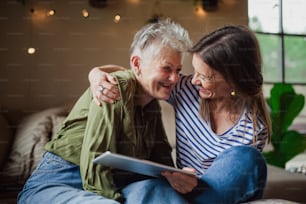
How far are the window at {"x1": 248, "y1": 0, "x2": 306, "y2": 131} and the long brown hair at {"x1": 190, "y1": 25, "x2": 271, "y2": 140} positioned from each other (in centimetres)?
4

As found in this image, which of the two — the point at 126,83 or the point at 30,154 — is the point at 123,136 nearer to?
the point at 126,83

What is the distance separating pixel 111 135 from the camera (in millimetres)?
471

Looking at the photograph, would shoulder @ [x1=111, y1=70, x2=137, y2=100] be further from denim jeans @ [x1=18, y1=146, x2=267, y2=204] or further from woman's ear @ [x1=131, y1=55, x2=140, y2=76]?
denim jeans @ [x1=18, y1=146, x2=267, y2=204]

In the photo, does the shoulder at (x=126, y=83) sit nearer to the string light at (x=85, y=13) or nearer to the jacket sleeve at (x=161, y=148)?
the jacket sleeve at (x=161, y=148)

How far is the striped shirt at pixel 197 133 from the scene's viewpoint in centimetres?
57

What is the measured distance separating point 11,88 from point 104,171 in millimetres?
316

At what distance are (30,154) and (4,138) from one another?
69mm

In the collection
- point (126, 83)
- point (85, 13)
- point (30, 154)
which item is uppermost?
point (85, 13)

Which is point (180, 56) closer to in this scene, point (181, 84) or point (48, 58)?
point (181, 84)

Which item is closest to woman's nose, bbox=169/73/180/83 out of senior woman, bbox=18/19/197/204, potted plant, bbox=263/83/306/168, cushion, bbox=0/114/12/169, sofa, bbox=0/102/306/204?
senior woman, bbox=18/19/197/204

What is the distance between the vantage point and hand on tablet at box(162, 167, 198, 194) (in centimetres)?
46

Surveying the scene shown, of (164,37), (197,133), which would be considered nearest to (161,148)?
(197,133)

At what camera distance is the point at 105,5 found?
691 millimetres

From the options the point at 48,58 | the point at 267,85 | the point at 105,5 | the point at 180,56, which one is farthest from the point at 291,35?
the point at 48,58
